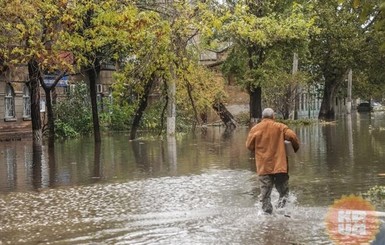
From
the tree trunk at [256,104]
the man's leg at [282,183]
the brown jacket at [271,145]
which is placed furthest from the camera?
the tree trunk at [256,104]

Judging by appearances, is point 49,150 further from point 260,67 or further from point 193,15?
point 260,67

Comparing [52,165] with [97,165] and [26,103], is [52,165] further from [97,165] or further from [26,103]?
[26,103]

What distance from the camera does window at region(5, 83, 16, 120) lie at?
40250 millimetres

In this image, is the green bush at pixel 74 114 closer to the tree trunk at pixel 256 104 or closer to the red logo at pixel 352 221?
the tree trunk at pixel 256 104

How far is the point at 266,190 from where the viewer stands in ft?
35.5

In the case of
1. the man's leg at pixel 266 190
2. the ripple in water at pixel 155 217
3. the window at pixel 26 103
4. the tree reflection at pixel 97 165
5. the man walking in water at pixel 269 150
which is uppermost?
the window at pixel 26 103

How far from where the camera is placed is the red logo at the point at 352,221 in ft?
29.5

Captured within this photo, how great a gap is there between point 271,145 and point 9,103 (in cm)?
3248

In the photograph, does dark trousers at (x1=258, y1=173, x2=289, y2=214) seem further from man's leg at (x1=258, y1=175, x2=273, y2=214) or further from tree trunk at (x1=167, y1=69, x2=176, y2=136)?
tree trunk at (x1=167, y1=69, x2=176, y2=136)

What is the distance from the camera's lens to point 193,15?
23266mm

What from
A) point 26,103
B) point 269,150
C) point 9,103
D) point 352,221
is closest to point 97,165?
point 269,150

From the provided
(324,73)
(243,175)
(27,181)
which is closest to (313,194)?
(243,175)

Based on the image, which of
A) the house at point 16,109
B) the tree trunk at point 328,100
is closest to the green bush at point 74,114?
the house at point 16,109

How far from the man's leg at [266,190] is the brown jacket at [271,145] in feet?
0.39
